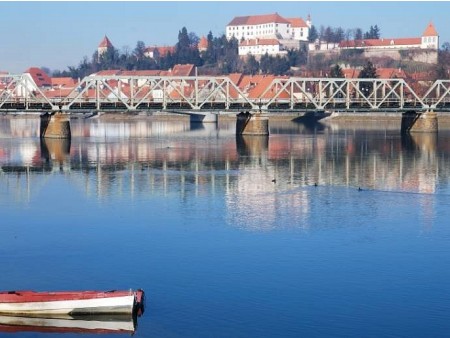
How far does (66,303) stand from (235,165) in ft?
106

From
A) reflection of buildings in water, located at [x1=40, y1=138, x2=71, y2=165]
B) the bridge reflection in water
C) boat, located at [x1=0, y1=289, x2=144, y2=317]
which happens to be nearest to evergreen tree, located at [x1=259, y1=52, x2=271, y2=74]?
the bridge reflection in water

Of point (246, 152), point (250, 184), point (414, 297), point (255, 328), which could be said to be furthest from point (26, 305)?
point (246, 152)

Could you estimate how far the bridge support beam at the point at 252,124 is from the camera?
253ft

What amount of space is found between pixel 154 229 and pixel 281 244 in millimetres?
5159

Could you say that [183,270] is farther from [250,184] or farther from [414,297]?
[250,184]

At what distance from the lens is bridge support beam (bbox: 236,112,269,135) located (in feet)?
253

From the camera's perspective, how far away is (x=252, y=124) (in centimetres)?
7744

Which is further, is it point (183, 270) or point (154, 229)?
point (154, 229)

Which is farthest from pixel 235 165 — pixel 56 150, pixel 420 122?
pixel 420 122

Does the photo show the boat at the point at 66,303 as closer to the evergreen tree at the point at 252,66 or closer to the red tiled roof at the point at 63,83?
the red tiled roof at the point at 63,83

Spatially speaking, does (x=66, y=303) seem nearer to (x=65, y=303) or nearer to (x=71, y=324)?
(x=65, y=303)

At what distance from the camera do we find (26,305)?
19750mm

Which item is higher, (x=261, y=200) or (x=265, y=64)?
(x=265, y=64)

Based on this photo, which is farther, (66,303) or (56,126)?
(56,126)
